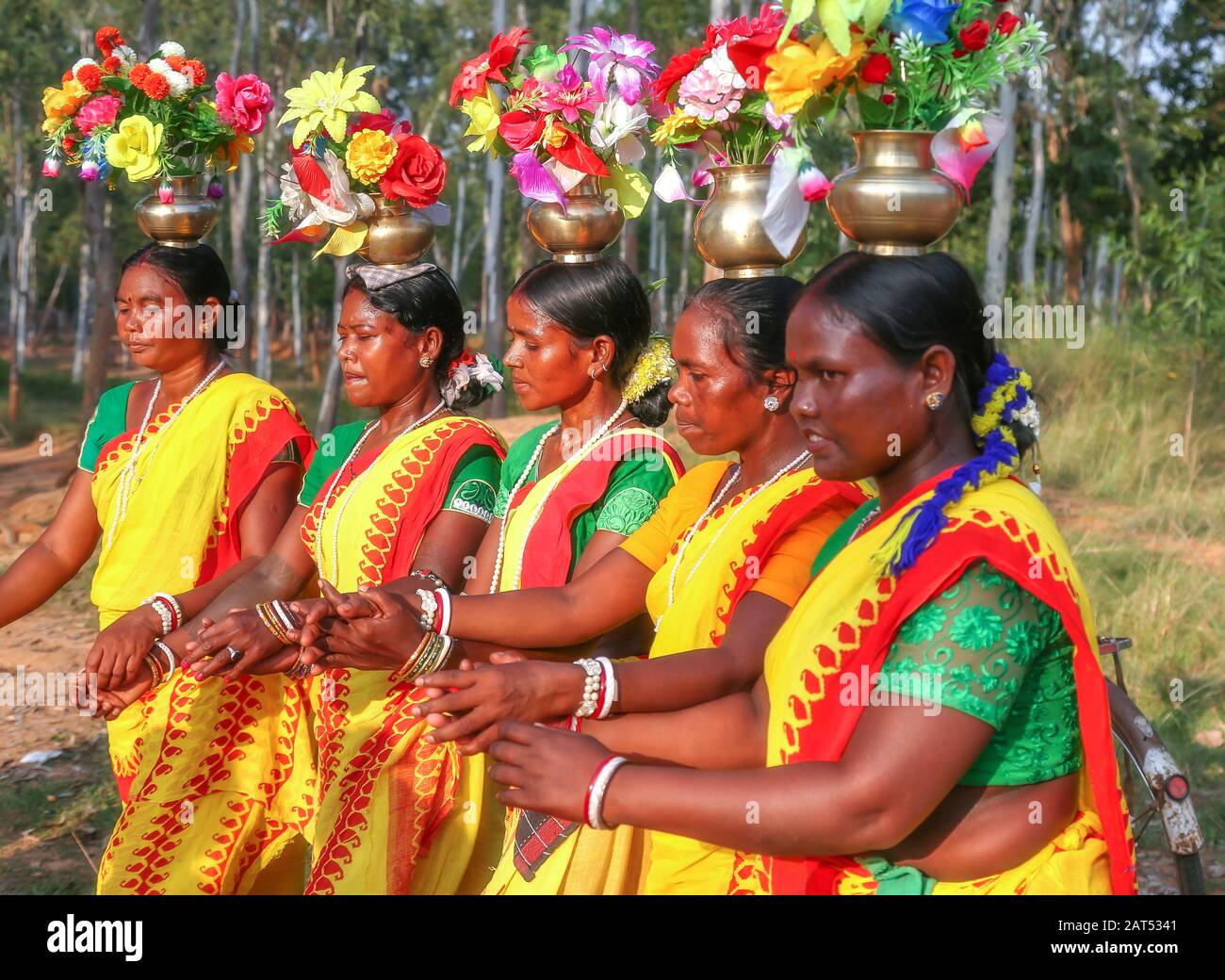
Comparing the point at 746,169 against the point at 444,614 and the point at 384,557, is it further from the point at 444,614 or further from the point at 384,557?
the point at 384,557

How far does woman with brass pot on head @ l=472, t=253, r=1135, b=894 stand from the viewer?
6.27ft

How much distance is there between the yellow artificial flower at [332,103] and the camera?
3627 millimetres

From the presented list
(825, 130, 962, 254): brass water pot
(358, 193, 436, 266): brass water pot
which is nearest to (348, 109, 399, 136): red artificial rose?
(358, 193, 436, 266): brass water pot

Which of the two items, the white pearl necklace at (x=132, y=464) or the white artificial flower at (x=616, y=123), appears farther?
the white pearl necklace at (x=132, y=464)

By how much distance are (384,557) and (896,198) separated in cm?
175

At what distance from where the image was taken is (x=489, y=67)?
3359 mm

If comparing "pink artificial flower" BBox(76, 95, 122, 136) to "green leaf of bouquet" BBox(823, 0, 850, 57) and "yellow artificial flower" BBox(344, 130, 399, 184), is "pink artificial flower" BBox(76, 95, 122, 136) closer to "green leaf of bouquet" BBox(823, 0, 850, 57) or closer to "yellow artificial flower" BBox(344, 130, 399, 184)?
"yellow artificial flower" BBox(344, 130, 399, 184)

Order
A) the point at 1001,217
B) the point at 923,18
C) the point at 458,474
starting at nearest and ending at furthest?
the point at 923,18 → the point at 458,474 → the point at 1001,217

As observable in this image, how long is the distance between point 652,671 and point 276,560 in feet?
5.02

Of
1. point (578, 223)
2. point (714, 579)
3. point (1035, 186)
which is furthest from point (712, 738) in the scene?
point (1035, 186)

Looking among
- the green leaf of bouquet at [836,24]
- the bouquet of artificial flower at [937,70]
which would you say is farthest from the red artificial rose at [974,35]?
the green leaf of bouquet at [836,24]

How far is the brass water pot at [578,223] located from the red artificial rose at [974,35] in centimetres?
122

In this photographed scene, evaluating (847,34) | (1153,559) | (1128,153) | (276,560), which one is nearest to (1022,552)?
(847,34)

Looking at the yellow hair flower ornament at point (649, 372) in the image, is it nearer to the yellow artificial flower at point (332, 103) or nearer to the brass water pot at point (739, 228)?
the brass water pot at point (739, 228)
